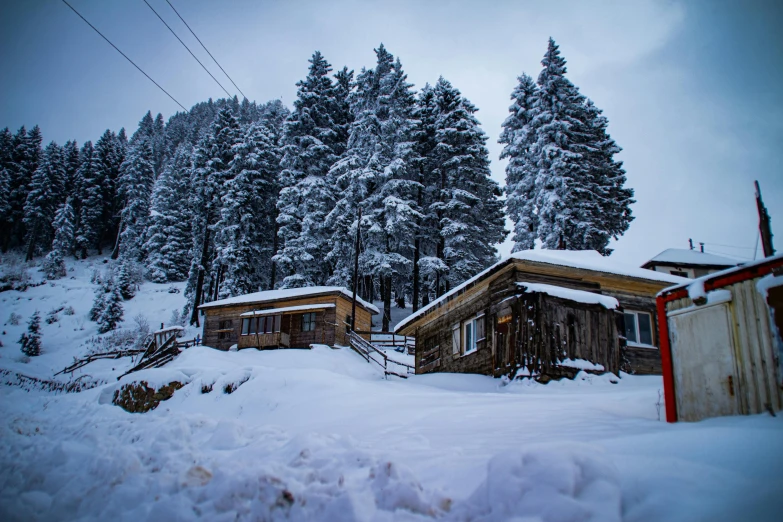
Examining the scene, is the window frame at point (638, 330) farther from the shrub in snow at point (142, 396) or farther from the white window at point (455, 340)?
the shrub in snow at point (142, 396)

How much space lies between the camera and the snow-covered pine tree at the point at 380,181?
29.2m

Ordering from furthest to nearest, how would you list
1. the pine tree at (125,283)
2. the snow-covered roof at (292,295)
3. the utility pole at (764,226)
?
the pine tree at (125,283)
the snow-covered roof at (292,295)
the utility pole at (764,226)

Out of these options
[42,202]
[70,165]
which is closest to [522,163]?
[42,202]

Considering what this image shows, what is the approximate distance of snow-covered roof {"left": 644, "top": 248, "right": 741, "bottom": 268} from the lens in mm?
23891

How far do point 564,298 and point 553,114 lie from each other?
17990 millimetres

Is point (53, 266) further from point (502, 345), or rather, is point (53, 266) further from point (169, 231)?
point (502, 345)

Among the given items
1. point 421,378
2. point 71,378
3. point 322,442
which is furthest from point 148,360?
point 322,442

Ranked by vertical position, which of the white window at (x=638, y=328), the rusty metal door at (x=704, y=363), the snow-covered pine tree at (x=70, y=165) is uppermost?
the snow-covered pine tree at (x=70, y=165)

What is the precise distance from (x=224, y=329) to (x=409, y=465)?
2816 cm

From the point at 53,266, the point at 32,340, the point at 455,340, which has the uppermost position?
the point at 53,266

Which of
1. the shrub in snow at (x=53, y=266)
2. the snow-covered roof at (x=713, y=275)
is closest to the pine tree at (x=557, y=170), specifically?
the snow-covered roof at (x=713, y=275)

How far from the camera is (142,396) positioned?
12.4 metres

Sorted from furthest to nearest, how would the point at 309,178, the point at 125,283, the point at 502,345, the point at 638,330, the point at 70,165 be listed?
1. the point at 70,165
2. the point at 125,283
3. the point at 309,178
4. the point at 638,330
5. the point at 502,345

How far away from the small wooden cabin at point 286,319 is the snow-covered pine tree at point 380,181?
4.15 m
